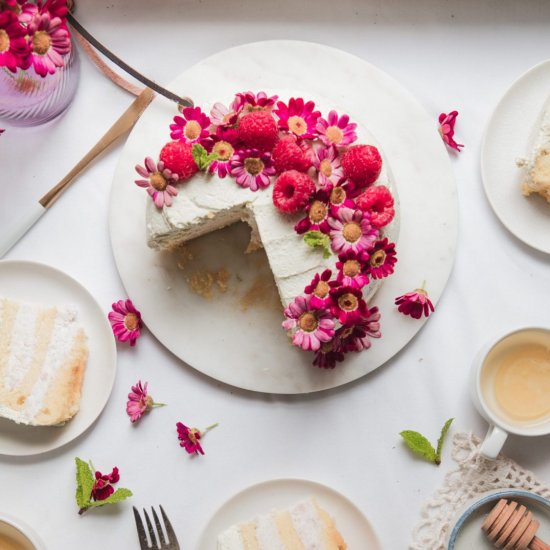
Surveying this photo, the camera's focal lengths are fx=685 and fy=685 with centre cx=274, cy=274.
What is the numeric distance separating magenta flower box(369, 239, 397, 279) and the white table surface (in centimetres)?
40

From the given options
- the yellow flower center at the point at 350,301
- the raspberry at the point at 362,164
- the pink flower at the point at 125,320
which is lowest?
the pink flower at the point at 125,320

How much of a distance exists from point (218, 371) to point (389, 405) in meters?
0.53

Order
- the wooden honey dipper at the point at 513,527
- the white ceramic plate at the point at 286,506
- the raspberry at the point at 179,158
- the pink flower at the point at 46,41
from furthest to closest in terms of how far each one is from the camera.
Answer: the white ceramic plate at the point at 286,506
the wooden honey dipper at the point at 513,527
the raspberry at the point at 179,158
the pink flower at the point at 46,41

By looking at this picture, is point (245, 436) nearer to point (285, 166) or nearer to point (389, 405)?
point (389, 405)

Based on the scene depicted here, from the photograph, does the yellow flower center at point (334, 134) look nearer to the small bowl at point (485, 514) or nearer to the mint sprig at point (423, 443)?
the mint sprig at point (423, 443)

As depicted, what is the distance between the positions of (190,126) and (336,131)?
0.40 metres

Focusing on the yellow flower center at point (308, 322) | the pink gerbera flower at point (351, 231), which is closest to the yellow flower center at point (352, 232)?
the pink gerbera flower at point (351, 231)

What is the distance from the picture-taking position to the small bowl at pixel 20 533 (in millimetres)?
2016

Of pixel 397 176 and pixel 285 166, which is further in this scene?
pixel 397 176

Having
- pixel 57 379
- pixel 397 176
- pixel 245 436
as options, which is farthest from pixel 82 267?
pixel 397 176

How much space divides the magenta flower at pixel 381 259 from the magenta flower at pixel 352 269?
21mm

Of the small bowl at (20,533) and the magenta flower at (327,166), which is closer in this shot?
the magenta flower at (327,166)

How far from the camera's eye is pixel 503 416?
6.57 feet

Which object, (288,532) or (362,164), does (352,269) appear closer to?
(362,164)
